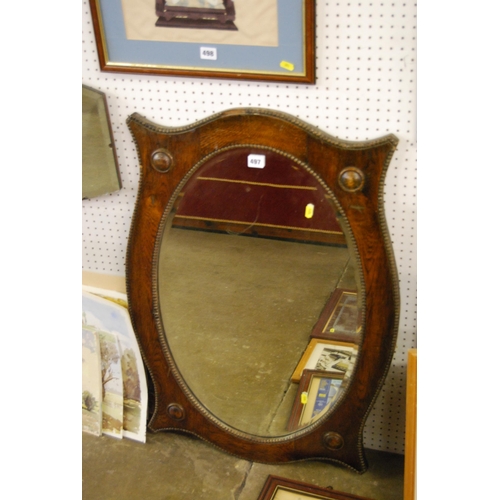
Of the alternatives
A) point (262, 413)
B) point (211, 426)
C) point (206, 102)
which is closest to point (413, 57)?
point (206, 102)

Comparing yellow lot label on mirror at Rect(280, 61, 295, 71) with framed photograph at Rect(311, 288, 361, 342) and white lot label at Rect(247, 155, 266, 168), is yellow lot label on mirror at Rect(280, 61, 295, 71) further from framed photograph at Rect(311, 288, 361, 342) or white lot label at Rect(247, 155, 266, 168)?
framed photograph at Rect(311, 288, 361, 342)

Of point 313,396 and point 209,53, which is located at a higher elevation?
point 209,53

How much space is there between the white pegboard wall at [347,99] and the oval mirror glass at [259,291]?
15 centimetres

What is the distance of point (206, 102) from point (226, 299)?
590mm

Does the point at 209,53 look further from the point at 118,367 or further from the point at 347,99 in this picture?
the point at 118,367

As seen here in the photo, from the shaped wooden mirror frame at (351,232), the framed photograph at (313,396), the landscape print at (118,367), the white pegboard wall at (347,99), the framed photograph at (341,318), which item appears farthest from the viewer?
the landscape print at (118,367)

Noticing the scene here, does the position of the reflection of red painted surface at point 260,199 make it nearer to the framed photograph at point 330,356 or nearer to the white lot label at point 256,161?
the white lot label at point 256,161

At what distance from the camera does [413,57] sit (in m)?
1.53

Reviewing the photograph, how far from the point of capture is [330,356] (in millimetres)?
1854

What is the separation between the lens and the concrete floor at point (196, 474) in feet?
6.40

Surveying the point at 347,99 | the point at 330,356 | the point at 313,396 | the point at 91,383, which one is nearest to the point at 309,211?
the point at 347,99

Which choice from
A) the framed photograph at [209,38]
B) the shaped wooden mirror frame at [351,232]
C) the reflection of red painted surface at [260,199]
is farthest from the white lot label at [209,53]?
the reflection of red painted surface at [260,199]

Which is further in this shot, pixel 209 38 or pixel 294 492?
pixel 294 492

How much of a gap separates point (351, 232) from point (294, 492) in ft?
2.76
